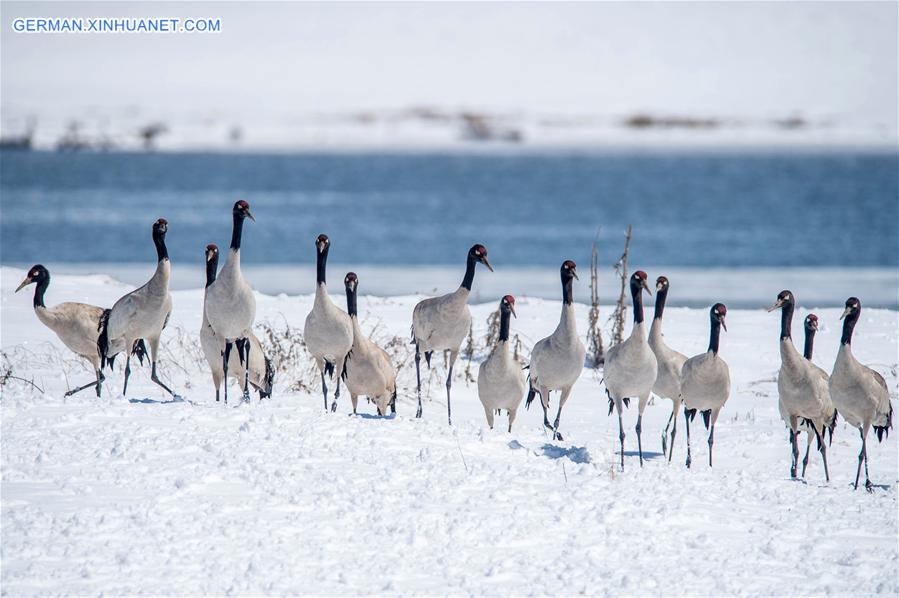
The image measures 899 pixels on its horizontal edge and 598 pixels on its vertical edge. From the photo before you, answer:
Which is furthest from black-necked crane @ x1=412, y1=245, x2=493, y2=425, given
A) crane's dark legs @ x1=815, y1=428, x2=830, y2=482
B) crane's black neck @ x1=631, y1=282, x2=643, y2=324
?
crane's dark legs @ x1=815, y1=428, x2=830, y2=482

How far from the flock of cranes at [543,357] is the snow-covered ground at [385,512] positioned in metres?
0.57

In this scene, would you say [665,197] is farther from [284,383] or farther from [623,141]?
[623,141]

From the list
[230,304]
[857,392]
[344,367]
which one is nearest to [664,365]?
[857,392]

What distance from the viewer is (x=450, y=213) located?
5441cm

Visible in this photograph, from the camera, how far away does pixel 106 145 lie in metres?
130

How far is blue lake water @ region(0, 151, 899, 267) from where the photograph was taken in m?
36.5

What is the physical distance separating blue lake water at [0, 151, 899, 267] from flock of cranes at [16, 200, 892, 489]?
2145cm

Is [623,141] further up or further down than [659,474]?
further up

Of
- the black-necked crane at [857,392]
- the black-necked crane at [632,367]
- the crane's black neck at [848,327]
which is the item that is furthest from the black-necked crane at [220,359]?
the crane's black neck at [848,327]

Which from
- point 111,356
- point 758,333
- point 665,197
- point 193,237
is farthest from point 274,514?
point 665,197

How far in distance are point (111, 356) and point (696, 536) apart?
20.7 feet

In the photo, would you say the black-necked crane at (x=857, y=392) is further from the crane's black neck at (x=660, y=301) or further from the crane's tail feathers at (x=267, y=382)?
the crane's tail feathers at (x=267, y=382)

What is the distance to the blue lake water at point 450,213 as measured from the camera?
3647 centimetres

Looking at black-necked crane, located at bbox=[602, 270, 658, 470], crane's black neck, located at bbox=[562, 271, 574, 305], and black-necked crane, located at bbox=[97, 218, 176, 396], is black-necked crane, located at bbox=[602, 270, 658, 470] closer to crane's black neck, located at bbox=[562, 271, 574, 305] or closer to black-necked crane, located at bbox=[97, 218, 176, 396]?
crane's black neck, located at bbox=[562, 271, 574, 305]
